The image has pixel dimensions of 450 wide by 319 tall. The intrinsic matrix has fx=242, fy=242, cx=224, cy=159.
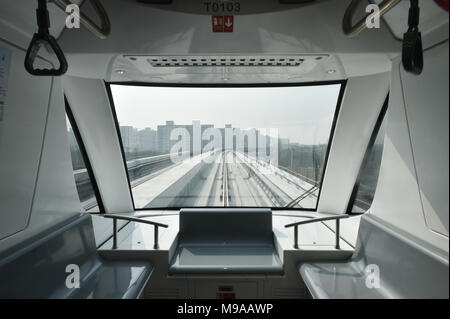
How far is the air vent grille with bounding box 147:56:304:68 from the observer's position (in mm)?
1933

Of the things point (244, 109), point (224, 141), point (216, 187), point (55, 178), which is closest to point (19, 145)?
point (55, 178)

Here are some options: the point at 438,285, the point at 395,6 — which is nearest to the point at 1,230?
the point at 438,285

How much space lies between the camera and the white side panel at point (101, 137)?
2576mm

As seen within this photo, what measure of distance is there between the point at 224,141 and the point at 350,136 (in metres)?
1.53

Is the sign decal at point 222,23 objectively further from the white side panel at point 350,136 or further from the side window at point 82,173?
the side window at point 82,173

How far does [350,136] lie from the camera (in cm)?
279

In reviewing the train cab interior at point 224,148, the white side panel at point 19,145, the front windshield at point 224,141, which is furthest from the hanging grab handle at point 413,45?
the front windshield at point 224,141

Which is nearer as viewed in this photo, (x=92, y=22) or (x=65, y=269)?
(x=92, y=22)

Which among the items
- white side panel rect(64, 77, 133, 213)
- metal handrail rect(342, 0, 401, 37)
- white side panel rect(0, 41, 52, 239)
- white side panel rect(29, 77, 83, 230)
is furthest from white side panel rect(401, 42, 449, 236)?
white side panel rect(64, 77, 133, 213)

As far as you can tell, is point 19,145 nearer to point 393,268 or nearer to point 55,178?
point 55,178

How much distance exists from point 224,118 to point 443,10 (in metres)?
2.72

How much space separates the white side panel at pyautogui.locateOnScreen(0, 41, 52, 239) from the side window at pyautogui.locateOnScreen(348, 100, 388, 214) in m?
2.98

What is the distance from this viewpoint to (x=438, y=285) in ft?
1.75

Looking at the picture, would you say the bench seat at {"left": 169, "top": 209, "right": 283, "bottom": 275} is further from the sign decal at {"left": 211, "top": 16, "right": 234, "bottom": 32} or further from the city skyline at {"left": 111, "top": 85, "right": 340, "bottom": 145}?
the sign decal at {"left": 211, "top": 16, "right": 234, "bottom": 32}
